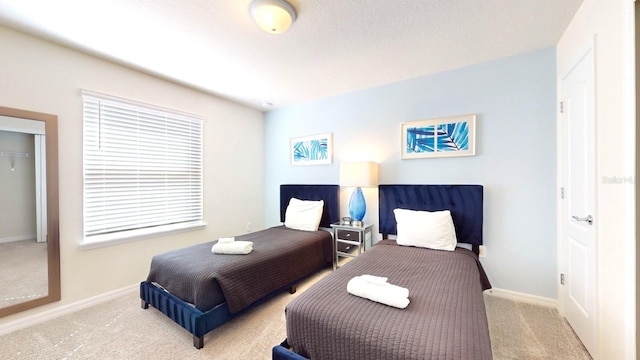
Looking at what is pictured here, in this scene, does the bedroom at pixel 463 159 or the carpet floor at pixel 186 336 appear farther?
the carpet floor at pixel 186 336

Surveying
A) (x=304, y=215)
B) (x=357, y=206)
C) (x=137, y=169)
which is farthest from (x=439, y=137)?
(x=137, y=169)

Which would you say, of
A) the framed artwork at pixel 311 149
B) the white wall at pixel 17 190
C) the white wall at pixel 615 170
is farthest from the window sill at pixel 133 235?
the white wall at pixel 615 170

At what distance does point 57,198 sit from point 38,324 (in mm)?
1091

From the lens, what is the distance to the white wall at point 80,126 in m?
2.07

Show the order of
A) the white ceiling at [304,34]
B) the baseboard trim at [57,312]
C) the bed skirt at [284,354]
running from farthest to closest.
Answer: the baseboard trim at [57,312], the white ceiling at [304,34], the bed skirt at [284,354]

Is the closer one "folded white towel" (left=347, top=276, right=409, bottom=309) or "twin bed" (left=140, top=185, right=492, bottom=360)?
"twin bed" (left=140, top=185, right=492, bottom=360)

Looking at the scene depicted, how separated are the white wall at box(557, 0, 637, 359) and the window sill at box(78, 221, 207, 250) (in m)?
3.91

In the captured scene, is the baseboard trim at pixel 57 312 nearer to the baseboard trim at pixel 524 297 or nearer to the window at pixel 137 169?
the window at pixel 137 169

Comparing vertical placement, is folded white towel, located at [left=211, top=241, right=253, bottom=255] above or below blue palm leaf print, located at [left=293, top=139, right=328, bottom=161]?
below

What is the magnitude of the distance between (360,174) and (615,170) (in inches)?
76.9

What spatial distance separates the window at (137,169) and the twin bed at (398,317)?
2.44 m

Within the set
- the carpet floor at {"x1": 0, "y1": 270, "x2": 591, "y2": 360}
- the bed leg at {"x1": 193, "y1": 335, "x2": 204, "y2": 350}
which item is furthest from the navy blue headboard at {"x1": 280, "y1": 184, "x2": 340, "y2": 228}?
the bed leg at {"x1": 193, "y1": 335, "x2": 204, "y2": 350}

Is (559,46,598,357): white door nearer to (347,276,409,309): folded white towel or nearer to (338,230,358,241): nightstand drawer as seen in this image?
(347,276,409,309): folded white towel

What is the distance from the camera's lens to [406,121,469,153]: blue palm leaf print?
104 inches
